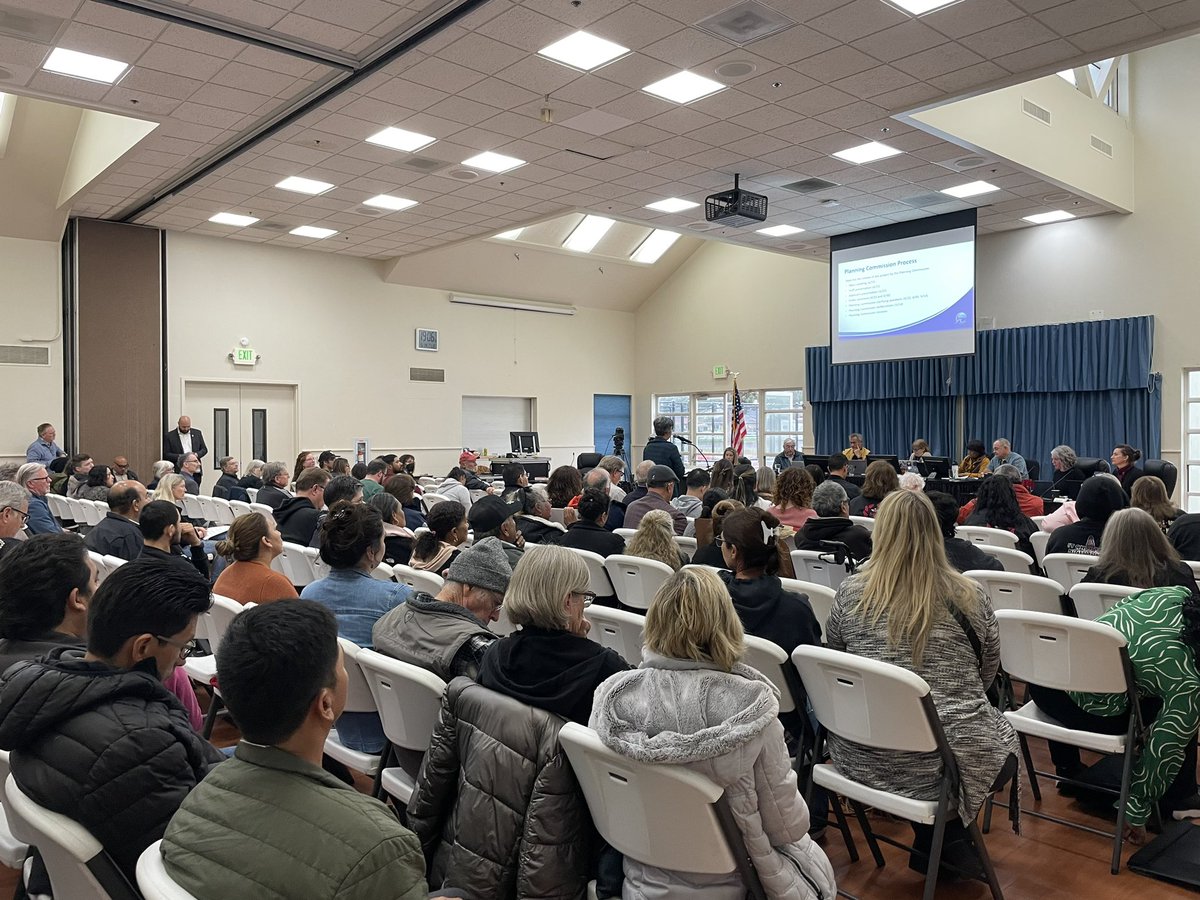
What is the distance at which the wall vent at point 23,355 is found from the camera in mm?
10875

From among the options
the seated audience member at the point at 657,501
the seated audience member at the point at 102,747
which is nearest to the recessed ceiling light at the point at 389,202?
the seated audience member at the point at 657,501

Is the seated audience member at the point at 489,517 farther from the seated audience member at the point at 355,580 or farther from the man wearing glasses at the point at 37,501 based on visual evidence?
the man wearing glasses at the point at 37,501

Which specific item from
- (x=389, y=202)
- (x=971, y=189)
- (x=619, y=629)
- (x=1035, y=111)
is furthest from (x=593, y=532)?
(x=1035, y=111)

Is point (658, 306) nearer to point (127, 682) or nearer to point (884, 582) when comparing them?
point (884, 582)

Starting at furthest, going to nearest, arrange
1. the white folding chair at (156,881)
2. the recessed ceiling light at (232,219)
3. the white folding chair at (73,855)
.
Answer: the recessed ceiling light at (232,219)
the white folding chair at (73,855)
the white folding chair at (156,881)

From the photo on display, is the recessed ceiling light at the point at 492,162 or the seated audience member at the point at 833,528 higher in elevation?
the recessed ceiling light at the point at 492,162

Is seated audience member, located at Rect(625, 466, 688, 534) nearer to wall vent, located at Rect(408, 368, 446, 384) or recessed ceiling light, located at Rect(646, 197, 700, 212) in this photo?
recessed ceiling light, located at Rect(646, 197, 700, 212)

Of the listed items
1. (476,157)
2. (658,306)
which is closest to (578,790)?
(476,157)

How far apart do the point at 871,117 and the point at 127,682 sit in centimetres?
753

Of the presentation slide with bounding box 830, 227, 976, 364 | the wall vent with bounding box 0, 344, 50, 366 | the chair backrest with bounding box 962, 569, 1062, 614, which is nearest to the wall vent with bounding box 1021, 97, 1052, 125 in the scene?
the presentation slide with bounding box 830, 227, 976, 364

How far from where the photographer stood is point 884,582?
262 centimetres

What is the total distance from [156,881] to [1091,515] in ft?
14.6

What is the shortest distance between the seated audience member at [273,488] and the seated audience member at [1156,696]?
5.46 meters

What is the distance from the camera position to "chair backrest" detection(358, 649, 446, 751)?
2236mm
